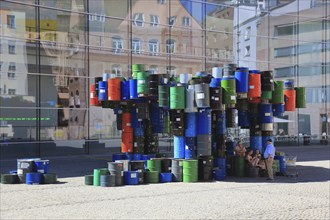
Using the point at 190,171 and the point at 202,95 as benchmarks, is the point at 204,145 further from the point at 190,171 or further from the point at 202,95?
the point at 202,95

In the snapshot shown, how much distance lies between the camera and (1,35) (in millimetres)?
26781

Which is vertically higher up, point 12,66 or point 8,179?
point 12,66

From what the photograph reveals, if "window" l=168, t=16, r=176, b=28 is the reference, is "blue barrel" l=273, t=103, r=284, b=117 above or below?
below

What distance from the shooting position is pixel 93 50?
97.3 feet

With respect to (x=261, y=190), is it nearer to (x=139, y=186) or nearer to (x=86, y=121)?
(x=139, y=186)

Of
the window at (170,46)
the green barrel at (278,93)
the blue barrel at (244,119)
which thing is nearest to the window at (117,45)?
the window at (170,46)

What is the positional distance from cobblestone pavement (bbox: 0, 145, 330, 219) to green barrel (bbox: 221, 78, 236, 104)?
2.57 metres

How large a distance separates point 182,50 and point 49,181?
18302mm

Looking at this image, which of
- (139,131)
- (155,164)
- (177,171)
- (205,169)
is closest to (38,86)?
(139,131)

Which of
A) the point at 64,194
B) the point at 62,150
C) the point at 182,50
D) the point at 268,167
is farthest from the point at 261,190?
the point at 182,50

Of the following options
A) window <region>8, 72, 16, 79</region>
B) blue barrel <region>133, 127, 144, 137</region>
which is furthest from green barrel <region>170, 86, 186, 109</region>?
window <region>8, 72, 16, 79</region>

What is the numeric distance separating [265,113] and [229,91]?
102 inches

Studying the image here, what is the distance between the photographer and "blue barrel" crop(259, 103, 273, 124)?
734 inches

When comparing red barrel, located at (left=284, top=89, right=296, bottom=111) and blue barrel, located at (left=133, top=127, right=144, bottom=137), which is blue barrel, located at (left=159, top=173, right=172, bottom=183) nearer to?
blue barrel, located at (left=133, top=127, right=144, bottom=137)
